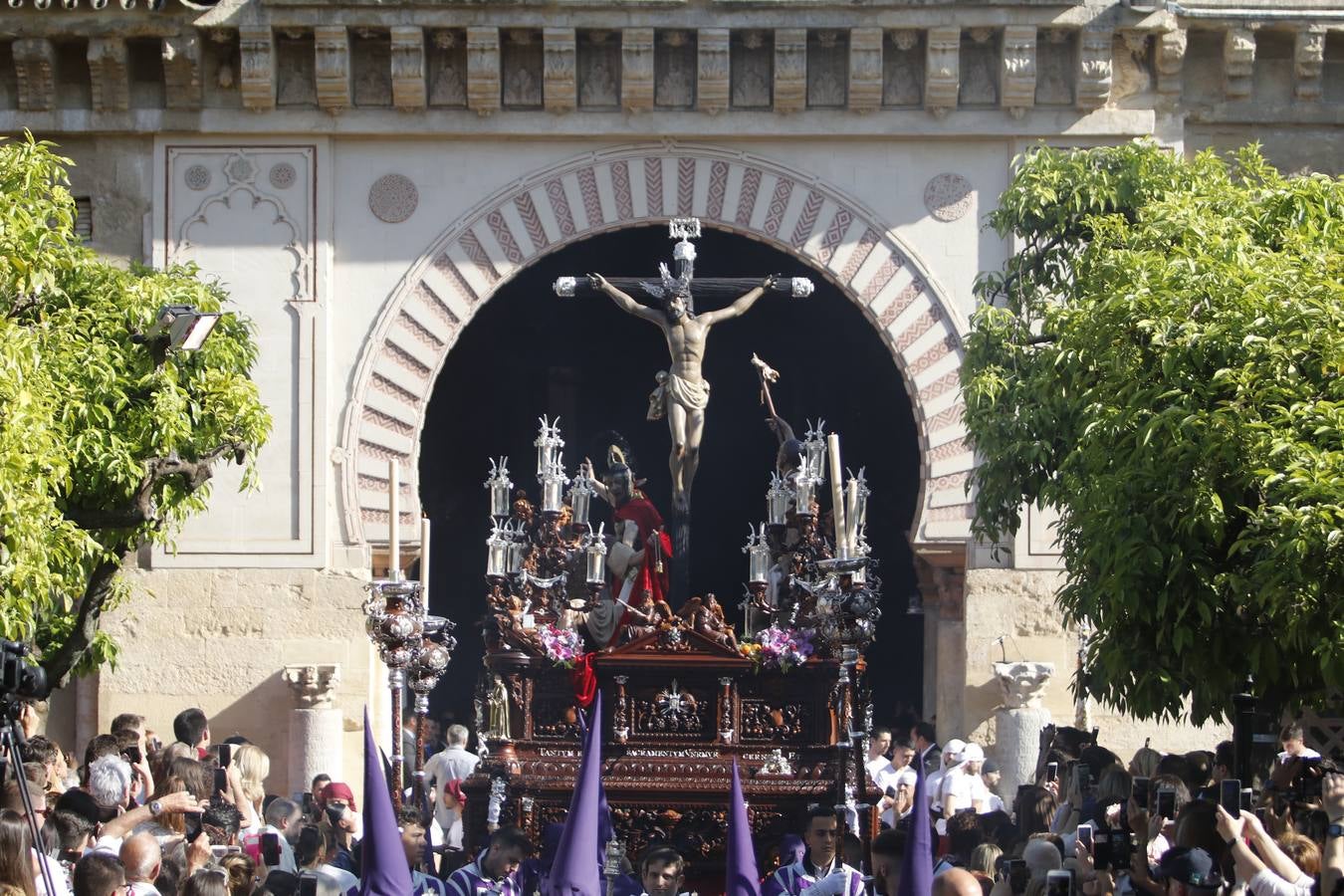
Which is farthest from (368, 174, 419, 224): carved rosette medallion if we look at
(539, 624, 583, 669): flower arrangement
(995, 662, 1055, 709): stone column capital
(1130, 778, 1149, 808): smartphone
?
(1130, 778, 1149, 808): smartphone

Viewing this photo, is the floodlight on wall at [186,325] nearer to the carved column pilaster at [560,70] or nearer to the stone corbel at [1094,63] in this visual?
the carved column pilaster at [560,70]

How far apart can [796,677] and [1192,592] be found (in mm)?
2617

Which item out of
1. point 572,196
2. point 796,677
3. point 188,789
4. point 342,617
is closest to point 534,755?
point 796,677

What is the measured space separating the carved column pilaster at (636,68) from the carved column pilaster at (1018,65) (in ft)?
8.49

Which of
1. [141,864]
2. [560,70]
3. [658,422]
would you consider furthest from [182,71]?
[141,864]

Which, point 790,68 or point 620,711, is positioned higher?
point 790,68

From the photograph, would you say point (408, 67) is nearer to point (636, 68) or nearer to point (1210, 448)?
point (636, 68)

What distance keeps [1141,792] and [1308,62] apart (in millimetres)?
10271

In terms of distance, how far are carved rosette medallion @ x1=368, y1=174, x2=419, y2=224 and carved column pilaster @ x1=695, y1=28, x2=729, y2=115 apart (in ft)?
7.31

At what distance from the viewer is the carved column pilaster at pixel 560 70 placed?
19219 millimetres

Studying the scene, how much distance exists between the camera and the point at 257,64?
19.3 meters

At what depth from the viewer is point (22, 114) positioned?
19.6m

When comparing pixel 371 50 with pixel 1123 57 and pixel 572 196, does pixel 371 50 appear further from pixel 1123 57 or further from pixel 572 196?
pixel 1123 57

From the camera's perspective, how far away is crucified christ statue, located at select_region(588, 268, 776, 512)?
58.5 ft
